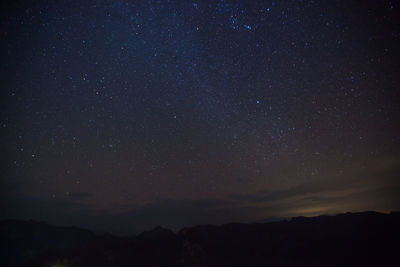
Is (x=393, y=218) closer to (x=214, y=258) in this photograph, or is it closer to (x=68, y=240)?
(x=214, y=258)

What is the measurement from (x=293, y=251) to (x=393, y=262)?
735 inches

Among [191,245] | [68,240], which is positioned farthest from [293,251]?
[68,240]

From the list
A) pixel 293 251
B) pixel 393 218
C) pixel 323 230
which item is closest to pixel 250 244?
pixel 293 251

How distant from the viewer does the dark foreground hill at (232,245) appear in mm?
42344

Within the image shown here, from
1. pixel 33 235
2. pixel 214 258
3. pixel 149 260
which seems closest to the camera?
pixel 149 260

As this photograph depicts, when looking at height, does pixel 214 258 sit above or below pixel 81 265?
below

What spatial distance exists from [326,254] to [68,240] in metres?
64.3

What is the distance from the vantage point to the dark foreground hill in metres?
42.3

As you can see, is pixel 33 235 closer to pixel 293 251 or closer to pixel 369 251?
pixel 293 251

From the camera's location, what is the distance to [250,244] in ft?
208

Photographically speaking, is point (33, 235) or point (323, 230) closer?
point (33, 235)

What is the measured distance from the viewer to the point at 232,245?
203 ft

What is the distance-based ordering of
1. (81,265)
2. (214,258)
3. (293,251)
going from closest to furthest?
(81,265)
(214,258)
(293,251)

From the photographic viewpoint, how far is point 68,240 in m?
62.6
